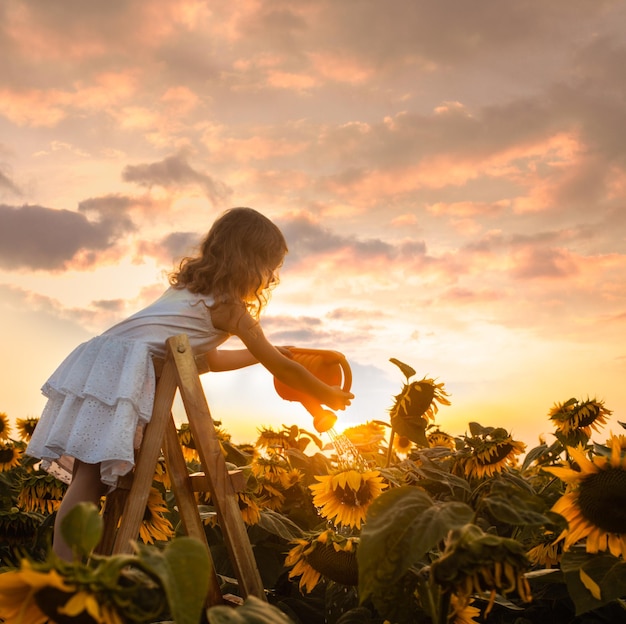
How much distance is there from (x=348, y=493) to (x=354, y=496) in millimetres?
30

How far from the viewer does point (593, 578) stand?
179 cm

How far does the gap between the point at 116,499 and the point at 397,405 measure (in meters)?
1.39

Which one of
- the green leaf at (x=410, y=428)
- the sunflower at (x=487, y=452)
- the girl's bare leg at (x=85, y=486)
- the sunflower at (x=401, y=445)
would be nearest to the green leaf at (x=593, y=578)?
the green leaf at (x=410, y=428)

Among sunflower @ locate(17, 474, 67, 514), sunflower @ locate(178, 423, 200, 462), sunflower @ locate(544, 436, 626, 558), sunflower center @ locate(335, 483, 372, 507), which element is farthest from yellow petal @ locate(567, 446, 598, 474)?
sunflower @ locate(17, 474, 67, 514)

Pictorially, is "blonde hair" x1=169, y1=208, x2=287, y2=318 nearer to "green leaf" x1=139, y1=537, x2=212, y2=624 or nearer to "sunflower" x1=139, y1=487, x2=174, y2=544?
"sunflower" x1=139, y1=487, x2=174, y2=544

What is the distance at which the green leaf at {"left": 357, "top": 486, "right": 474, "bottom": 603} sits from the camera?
1.32m

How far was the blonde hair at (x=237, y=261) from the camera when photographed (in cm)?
401

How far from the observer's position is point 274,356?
3.89 m

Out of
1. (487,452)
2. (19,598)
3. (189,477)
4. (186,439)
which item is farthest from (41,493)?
(19,598)

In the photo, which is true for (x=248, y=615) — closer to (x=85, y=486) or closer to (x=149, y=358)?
(x=85, y=486)

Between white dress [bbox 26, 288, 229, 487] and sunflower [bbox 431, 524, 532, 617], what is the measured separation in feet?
7.06

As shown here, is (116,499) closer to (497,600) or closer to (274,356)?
(274,356)

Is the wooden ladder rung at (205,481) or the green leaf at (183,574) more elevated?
the wooden ladder rung at (205,481)

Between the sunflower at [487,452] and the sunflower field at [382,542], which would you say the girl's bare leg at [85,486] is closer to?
the sunflower field at [382,542]
